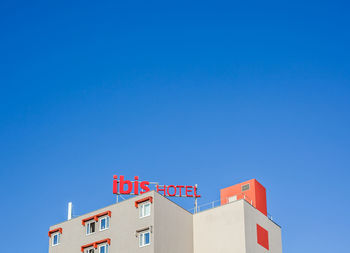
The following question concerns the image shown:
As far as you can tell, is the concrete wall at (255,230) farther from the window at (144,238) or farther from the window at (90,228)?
the window at (90,228)

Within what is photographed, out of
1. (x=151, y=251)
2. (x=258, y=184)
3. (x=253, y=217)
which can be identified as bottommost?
(x=151, y=251)

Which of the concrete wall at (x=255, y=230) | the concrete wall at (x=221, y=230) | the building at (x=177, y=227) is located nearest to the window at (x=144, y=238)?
the building at (x=177, y=227)

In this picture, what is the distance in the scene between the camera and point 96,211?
4119 inches

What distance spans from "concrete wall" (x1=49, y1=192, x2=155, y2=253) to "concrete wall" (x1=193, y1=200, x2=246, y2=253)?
30.9 ft

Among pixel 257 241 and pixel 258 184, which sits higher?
pixel 258 184

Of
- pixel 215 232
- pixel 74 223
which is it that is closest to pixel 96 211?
pixel 74 223

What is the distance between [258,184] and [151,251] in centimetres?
2271

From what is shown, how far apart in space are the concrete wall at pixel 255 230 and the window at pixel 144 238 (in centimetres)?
1483

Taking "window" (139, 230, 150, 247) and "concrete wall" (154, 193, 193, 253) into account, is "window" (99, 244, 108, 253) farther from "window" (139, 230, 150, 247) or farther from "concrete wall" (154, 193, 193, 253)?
"concrete wall" (154, 193, 193, 253)

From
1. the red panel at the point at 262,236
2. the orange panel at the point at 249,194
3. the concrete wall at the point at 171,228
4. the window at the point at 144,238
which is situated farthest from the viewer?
the orange panel at the point at 249,194

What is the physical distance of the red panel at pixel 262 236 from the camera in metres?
99.6

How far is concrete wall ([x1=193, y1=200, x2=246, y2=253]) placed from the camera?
314 ft

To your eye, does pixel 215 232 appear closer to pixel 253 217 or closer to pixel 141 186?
pixel 253 217

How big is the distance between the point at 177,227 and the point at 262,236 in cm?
1379
